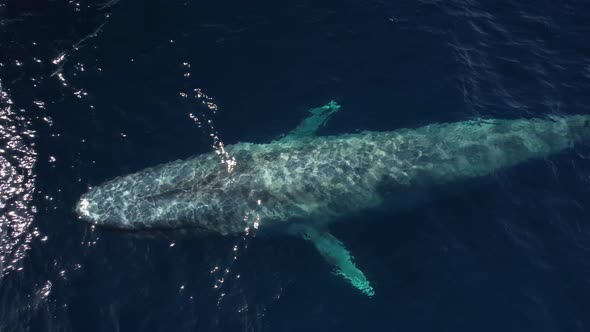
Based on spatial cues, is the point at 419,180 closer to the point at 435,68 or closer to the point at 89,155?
the point at 435,68

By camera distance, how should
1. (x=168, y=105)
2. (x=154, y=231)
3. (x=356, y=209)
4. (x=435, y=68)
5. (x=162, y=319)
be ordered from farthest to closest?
(x=435, y=68) → (x=168, y=105) → (x=356, y=209) → (x=154, y=231) → (x=162, y=319)

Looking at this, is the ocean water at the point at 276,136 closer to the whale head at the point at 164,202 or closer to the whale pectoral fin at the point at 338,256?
the whale pectoral fin at the point at 338,256

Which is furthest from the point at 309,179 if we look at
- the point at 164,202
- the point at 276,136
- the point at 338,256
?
the point at 164,202

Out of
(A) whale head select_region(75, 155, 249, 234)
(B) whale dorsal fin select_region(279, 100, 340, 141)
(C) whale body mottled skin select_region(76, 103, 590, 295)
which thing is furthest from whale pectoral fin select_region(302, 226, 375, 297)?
(B) whale dorsal fin select_region(279, 100, 340, 141)

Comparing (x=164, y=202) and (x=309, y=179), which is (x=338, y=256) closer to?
(x=309, y=179)

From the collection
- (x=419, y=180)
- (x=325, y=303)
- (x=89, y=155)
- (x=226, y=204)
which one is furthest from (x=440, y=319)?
(x=89, y=155)
